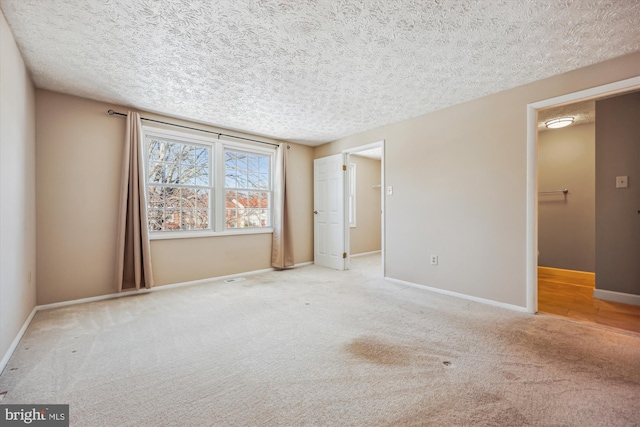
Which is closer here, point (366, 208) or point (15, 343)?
point (15, 343)

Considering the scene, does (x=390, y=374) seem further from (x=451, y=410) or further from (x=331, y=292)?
(x=331, y=292)

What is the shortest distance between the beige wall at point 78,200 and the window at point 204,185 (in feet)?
1.08

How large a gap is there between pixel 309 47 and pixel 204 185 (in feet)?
9.13

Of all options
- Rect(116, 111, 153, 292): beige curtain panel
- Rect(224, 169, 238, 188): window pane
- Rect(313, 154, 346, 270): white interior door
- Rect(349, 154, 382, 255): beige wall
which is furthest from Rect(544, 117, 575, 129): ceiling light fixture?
Rect(116, 111, 153, 292): beige curtain panel

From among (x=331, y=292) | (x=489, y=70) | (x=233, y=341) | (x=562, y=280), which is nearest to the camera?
(x=233, y=341)

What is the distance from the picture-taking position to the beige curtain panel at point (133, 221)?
3.33m

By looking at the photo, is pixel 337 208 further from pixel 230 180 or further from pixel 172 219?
pixel 172 219

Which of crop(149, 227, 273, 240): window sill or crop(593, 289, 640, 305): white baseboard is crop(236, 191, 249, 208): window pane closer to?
crop(149, 227, 273, 240): window sill

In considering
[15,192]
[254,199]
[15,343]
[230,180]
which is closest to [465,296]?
[254,199]

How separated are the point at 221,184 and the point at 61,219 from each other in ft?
6.29

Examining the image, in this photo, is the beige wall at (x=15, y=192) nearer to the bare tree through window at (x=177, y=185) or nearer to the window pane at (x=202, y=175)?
the bare tree through window at (x=177, y=185)

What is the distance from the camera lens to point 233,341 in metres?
2.21

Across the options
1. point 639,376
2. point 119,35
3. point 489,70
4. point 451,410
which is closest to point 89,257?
point 119,35

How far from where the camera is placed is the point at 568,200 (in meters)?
4.50
